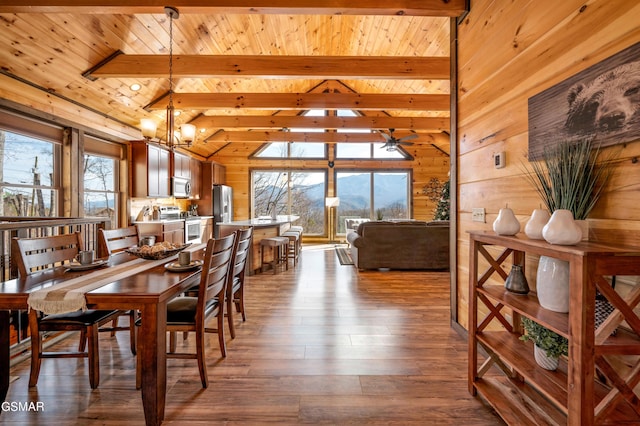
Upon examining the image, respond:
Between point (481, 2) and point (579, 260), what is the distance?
221 cm

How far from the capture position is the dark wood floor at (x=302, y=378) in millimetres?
1624

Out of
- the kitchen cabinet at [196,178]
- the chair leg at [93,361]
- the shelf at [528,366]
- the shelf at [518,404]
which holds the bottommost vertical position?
the shelf at [518,404]

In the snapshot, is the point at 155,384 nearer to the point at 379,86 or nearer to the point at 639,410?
the point at 639,410

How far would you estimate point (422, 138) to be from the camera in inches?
301

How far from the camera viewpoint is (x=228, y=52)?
4.72m

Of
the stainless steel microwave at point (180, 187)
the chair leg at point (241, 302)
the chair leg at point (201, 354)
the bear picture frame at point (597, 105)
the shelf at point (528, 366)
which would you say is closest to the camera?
the bear picture frame at point (597, 105)

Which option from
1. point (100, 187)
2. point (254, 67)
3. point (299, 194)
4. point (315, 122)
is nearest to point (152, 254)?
point (254, 67)

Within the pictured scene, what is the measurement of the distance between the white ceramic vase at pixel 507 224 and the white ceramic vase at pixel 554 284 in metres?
0.26

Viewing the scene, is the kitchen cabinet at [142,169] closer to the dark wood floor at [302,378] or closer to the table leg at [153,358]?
the dark wood floor at [302,378]

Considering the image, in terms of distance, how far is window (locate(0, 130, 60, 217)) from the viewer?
3.19 meters

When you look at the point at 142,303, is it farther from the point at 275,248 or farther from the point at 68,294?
the point at 275,248

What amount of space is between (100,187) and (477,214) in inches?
212

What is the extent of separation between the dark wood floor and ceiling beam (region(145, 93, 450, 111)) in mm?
3591

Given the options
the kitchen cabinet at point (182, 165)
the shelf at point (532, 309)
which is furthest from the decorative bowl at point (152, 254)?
the kitchen cabinet at point (182, 165)
